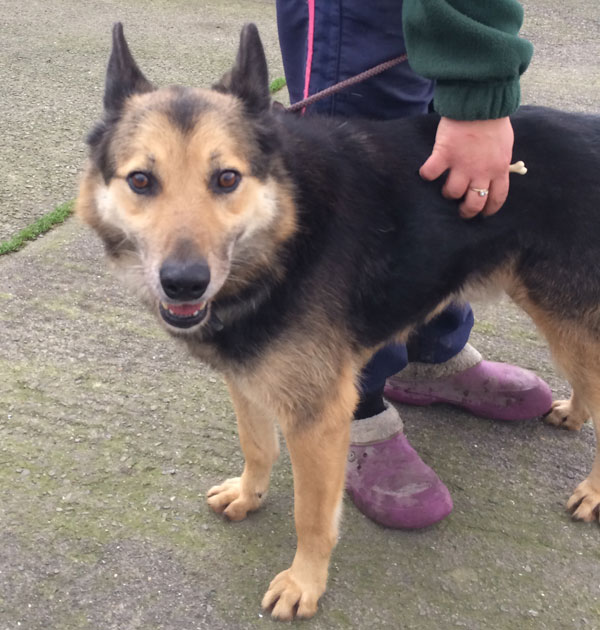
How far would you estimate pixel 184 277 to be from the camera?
176 centimetres

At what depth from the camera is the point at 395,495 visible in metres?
2.57

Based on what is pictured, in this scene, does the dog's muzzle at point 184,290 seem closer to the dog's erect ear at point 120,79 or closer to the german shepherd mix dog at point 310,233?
the german shepherd mix dog at point 310,233

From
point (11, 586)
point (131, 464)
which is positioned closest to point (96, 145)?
point (131, 464)

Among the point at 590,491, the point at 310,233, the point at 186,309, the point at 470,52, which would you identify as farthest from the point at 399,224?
the point at 590,491

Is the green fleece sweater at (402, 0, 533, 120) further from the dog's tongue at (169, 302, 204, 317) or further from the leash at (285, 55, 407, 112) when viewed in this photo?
the dog's tongue at (169, 302, 204, 317)

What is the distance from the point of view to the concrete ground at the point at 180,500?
224 centimetres

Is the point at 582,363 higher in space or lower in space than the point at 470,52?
lower

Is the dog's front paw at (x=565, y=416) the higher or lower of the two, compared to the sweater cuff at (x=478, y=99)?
lower

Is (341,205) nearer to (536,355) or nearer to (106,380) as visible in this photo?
(106,380)

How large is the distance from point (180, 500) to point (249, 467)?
0.30 meters

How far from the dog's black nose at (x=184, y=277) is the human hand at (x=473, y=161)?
84cm

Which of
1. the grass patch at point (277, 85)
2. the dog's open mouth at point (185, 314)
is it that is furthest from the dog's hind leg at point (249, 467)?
the grass patch at point (277, 85)

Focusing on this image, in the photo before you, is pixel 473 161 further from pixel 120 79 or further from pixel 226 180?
pixel 120 79

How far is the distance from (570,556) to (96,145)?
2.14 meters
